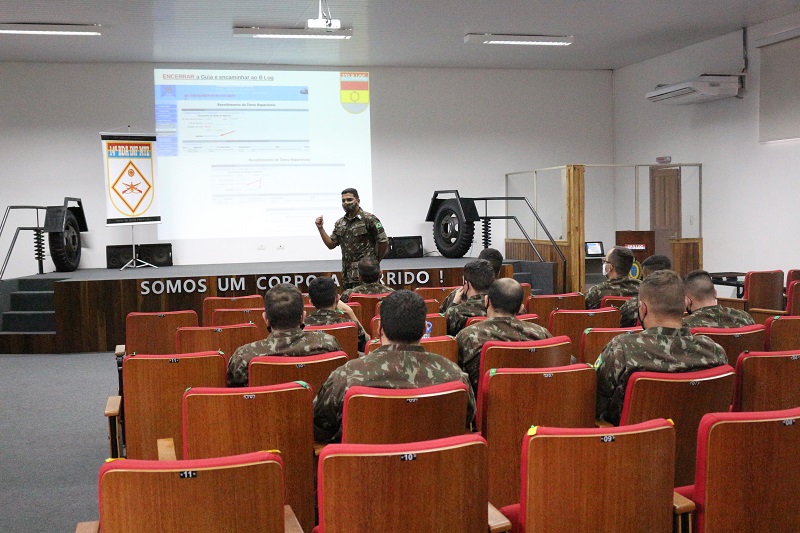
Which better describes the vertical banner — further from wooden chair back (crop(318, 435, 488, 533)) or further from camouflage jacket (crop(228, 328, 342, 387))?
wooden chair back (crop(318, 435, 488, 533))

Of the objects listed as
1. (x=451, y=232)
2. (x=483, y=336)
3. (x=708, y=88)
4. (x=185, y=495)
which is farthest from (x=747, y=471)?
(x=451, y=232)

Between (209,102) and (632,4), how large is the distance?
596 centimetres

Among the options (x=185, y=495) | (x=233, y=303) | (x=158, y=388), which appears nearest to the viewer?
(x=185, y=495)

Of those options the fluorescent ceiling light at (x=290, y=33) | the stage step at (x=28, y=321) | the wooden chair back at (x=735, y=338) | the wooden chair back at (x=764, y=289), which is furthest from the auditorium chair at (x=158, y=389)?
the fluorescent ceiling light at (x=290, y=33)

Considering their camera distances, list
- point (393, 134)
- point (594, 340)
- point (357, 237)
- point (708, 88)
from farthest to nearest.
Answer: point (393, 134) < point (708, 88) < point (357, 237) < point (594, 340)

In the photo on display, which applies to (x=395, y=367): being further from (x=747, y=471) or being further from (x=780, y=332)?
(x=780, y=332)

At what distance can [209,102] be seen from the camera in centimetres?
1086

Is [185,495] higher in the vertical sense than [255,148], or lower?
lower

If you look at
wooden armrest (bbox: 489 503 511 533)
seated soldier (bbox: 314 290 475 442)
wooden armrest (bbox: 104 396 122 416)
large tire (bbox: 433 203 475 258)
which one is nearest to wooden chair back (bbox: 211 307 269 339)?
wooden armrest (bbox: 104 396 122 416)

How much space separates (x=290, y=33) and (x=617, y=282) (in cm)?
523

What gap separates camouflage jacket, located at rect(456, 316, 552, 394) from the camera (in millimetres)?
3314

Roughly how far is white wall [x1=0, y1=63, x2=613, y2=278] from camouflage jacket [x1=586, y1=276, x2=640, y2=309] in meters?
6.71

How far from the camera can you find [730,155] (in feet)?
33.1

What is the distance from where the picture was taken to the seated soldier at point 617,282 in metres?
5.39
